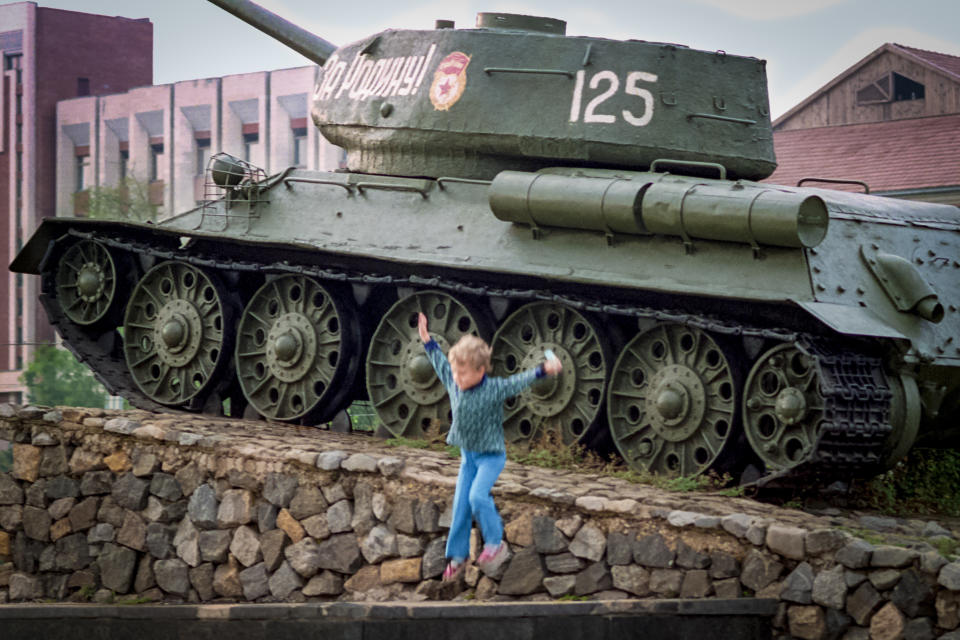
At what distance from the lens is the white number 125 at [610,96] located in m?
13.9

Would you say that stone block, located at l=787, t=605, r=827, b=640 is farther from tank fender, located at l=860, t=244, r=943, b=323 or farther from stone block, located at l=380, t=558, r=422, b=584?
tank fender, located at l=860, t=244, r=943, b=323

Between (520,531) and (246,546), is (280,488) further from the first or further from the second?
(520,531)

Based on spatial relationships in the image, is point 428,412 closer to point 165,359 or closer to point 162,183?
point 165,359

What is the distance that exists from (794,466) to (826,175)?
15.7 metres

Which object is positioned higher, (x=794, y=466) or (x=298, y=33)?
(x=298, y=33)

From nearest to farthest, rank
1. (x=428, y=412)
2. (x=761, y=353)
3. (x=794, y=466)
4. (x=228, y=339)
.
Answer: (x=794, y=466) < (x=761, y=353) < (x=428, y=412) < (x=228, y=339)

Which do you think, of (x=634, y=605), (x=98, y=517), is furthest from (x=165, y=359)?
(x=634, y=605)

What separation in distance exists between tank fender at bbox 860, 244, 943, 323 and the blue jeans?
4078 mm

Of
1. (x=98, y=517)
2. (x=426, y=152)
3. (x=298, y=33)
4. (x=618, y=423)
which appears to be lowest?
(x=98, y=517)

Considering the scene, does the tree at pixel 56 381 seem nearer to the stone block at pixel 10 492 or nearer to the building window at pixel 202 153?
the building window at pixel 202 153

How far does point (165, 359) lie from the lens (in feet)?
53.0

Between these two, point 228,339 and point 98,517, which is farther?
point 228,339

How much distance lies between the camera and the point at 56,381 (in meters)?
35.3

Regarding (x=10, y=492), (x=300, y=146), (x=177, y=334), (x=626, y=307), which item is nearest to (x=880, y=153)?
(x=300, y=146)
